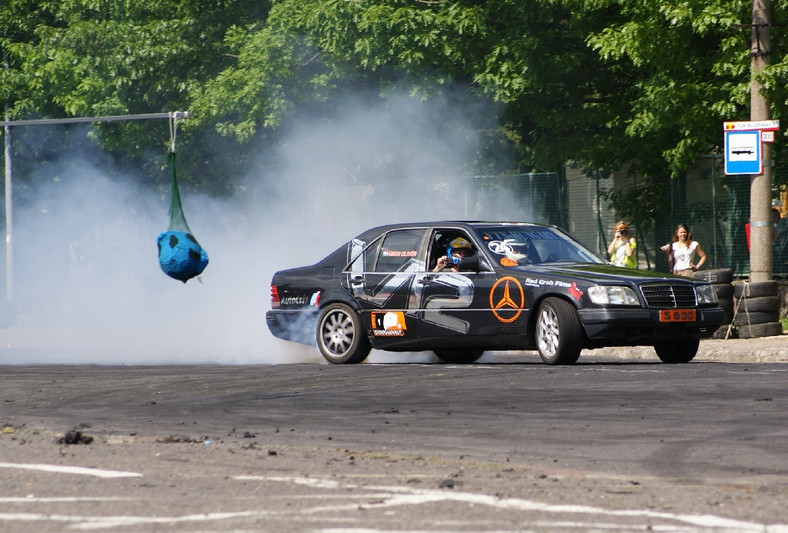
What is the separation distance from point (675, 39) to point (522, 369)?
32.4 feet

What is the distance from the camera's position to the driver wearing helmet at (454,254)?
1563 cm

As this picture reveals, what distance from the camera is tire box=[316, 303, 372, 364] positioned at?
1597cm

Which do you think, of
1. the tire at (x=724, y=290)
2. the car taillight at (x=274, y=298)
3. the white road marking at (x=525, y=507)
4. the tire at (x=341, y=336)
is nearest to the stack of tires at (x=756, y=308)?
the tire at (x=724, y=290)

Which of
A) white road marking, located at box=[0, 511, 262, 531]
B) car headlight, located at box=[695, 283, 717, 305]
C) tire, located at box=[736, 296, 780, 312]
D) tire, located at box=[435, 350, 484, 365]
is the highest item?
car headlight, located at box=[695, 283, 717, 305]

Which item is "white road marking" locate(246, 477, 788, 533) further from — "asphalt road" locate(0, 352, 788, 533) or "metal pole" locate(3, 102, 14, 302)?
"metal pole" locate(3, 102, 14, 302)

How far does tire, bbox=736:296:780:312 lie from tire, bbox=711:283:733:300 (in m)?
0.19

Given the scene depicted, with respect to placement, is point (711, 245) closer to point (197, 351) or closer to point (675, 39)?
point (675, 39)

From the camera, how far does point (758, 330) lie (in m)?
19.2

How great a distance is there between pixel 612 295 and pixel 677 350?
1.47 m

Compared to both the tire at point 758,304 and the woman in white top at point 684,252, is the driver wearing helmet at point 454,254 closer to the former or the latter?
the tire at point 758,304

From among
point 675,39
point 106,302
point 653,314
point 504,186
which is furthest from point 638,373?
point 106,302

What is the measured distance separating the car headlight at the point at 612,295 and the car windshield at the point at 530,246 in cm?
116

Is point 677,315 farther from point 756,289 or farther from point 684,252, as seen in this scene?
point 684,252

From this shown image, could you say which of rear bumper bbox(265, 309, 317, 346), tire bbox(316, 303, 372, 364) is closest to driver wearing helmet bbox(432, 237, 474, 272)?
tire bbox(316, 303, 372, 364)
